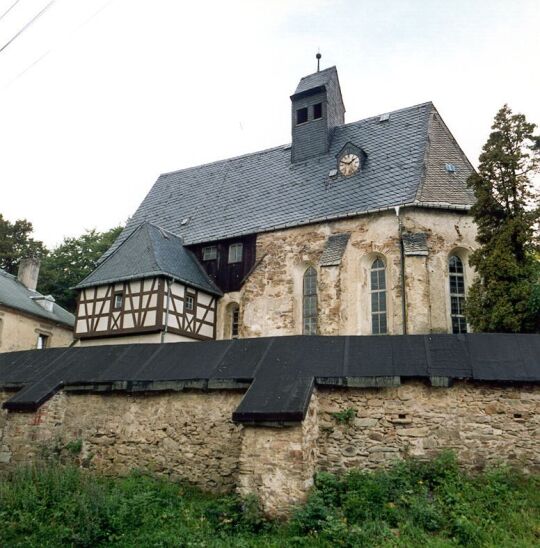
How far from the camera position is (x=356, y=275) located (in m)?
19.1

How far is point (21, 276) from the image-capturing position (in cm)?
3055

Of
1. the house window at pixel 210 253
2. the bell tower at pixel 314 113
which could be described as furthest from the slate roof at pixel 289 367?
the bell tower at pixel 314 113

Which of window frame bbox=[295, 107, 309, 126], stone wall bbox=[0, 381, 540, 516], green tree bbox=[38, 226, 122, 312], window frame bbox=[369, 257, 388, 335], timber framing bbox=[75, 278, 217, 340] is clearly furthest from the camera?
green tree bbox=[38, 226, 122, 312]

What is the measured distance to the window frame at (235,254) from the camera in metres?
21.9

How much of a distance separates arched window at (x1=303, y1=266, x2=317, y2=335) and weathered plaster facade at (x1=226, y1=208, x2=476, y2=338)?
0.63 feet

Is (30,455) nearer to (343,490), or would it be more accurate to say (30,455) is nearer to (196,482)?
(196,482)

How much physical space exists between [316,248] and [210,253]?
473cm

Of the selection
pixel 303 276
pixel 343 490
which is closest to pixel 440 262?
pixel 303 276

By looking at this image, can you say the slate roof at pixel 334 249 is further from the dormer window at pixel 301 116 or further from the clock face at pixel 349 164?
the dormer window at pixel 301 116

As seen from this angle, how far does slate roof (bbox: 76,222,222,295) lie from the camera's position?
66.9 feet

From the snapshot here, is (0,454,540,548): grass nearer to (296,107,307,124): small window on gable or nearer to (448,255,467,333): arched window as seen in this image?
(448,255,467,333): arched window

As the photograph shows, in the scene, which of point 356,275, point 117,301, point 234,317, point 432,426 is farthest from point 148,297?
point 432,426

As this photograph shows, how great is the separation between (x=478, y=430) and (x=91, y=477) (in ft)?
21.2

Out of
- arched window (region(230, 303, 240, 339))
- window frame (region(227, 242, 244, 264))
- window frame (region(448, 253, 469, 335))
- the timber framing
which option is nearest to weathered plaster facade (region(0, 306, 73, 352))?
the timber framing
